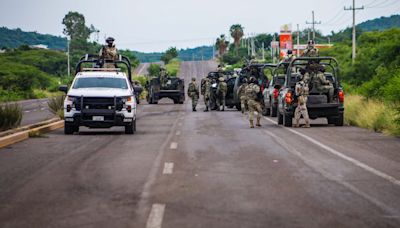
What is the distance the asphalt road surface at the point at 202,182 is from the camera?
9117 millimetres

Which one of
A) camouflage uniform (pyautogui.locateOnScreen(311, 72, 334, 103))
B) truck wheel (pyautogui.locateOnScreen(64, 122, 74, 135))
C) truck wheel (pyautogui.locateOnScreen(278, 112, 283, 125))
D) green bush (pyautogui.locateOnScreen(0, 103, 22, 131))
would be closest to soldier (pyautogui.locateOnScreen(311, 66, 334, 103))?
camouflage uniform (pyautogui.locateOnScreen(311, 72, 334, 103))

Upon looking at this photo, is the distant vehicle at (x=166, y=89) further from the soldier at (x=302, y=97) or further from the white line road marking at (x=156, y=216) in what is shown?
the white line road marking at (x=156, y=216)

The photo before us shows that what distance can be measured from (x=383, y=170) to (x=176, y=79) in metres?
41.4

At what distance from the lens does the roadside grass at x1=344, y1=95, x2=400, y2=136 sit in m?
23.9

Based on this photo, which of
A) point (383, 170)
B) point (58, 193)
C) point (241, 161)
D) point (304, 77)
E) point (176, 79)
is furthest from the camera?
point (176, 79)

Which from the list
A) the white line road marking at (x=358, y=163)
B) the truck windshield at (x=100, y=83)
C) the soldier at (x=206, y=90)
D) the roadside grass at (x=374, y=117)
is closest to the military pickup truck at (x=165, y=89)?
the soldier at (x=206, y=90)

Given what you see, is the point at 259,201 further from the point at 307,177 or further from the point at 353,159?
the point at 353,159

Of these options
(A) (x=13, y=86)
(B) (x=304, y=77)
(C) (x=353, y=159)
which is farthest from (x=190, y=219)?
(A) (x=13, y=86)

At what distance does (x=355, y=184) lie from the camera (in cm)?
1202

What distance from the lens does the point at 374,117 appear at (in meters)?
26.2

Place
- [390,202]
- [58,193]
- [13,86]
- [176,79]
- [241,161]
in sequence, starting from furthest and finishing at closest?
[13,86]
[176,79]
[241,161]
[58,193]
[390,202]

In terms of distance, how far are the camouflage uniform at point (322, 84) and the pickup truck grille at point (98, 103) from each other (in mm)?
6845

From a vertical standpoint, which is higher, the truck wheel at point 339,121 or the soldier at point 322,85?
the soldier at point 322,85

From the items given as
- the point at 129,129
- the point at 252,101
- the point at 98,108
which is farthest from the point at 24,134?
the point at 252,101
